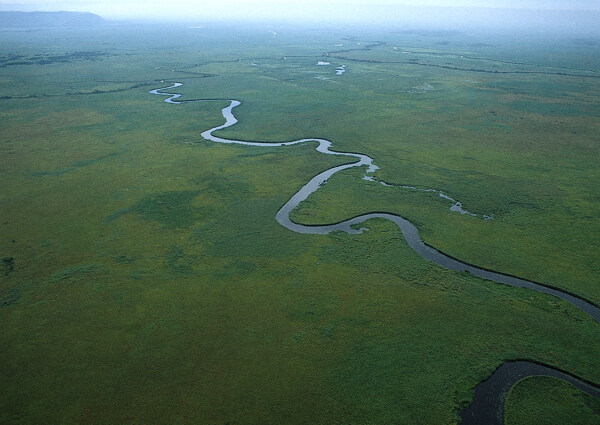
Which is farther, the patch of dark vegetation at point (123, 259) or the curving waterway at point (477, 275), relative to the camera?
the patch of dark vegetation at point (123, 259)

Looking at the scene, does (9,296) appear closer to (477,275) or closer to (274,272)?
(274,272)

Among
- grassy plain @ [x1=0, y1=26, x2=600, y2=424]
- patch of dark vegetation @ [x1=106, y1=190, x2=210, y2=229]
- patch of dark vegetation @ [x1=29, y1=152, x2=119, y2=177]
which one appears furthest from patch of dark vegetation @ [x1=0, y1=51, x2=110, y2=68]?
patch of dark vegetation @ [x1=106, y1=190, x2=210, y2=229]

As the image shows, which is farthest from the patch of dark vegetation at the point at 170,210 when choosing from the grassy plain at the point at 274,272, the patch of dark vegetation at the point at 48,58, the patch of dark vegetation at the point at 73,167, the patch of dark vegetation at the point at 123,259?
the patch of dark vegetation at the point at 48,58

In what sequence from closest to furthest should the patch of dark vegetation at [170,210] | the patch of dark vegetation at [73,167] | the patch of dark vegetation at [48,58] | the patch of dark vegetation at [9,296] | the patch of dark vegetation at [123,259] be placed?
1. the patch of dark vegetation at [9,296]
2. the patch of dark vegetation at [123,259]
3. the patch of dark vegetation at [170,210]
4. the patch of dark vegetation at [73,167]
5. the patch of dark vegetation at [48,58]

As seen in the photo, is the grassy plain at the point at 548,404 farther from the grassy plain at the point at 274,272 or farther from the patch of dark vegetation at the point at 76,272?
the patch of dark vegetation at the point at 76,272

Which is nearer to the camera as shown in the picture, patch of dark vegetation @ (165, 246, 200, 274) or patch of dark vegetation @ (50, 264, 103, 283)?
patch of dark vegetation @ (50, 264, 103, 283)

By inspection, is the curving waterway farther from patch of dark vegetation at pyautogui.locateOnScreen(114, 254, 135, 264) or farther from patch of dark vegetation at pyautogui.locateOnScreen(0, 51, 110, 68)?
patch of dark vegetation at pyautogui.locateOnScreen(0, 51, 110, 68)
